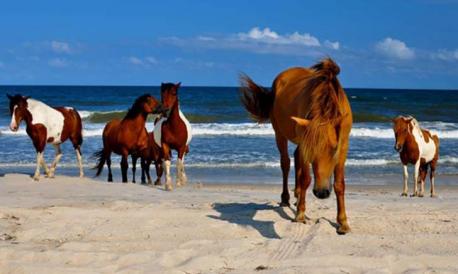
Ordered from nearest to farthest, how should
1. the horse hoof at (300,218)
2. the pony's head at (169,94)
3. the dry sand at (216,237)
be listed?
1. the dry sand at (216,237)
2. the horse hoof at (300,218)
3. the pony's head at (169,94)

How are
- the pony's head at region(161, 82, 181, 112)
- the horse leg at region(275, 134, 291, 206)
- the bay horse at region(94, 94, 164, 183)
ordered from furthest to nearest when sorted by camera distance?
the bay horse at region(94, 94, 164, 183) → the pony's head at region(161, 82, 181, 112) → the horse leg at region(275, 134, 291, 206)

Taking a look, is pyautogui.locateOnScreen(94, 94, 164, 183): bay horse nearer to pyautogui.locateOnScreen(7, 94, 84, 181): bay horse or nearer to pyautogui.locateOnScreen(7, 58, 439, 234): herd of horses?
pyautogui.locateOnScreen(7, 58, 439, 234): herd of horses

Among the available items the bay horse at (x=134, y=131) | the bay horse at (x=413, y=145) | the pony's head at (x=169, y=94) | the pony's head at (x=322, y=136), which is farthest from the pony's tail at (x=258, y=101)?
the bay horse at (x=413, y=145)

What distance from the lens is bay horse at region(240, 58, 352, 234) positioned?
521cm

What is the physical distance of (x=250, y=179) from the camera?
547 inches

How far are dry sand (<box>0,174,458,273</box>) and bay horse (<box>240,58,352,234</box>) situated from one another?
0.45 meters

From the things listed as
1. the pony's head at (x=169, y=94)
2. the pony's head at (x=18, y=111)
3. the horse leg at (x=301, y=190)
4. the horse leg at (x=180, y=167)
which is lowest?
the horse leg at (x=180, y=167)

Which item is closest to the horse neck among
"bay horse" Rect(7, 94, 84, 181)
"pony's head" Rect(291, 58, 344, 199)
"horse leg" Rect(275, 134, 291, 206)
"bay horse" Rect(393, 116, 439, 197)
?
"bay horse" Rect(7, 94, 84, 181)

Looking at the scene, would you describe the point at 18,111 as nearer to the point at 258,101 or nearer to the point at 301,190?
the point at 258,101

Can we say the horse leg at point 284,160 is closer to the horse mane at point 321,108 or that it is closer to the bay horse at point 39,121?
the horse mane at point 321,108

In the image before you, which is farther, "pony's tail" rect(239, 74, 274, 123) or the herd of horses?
"pony's tail" rect(239, 74, 274, 123)

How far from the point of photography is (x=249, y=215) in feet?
22.3

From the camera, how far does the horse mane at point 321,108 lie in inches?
203

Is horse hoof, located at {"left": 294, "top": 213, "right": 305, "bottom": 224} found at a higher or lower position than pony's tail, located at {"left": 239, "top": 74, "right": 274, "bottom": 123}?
lower
